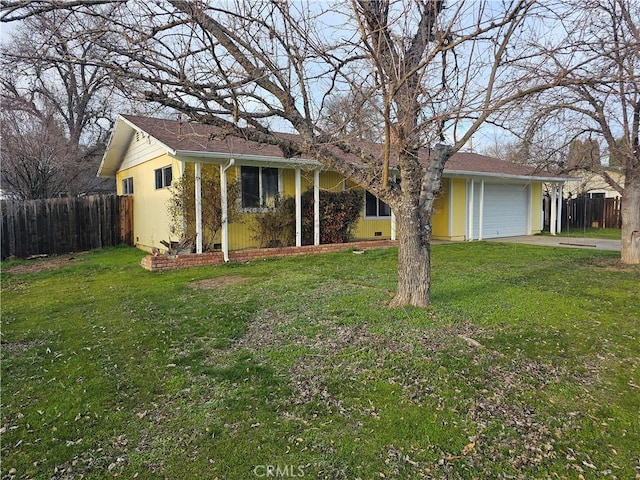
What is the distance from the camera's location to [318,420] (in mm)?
2820

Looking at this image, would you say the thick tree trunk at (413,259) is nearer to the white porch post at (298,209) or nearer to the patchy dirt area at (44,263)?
the white porch post at (298,209)

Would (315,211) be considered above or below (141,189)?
below

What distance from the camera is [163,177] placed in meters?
11.8

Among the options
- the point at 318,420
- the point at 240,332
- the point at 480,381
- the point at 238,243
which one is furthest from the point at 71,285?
the point at 480,381

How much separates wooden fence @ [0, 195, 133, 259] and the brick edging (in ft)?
15.4

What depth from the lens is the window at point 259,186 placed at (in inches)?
436

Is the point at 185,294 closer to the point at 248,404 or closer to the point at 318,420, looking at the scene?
the point at 248,404

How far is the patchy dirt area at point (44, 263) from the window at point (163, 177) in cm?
319

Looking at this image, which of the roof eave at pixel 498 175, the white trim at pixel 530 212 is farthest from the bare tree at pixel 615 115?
the white trim at pixel 530 212

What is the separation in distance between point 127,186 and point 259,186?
7.22 meters

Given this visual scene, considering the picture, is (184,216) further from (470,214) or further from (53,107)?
(53,107)

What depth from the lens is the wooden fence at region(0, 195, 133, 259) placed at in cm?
1189

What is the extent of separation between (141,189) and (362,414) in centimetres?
1283

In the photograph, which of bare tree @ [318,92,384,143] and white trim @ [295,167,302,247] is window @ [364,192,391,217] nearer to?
white trim @ [295,167,302,247]
